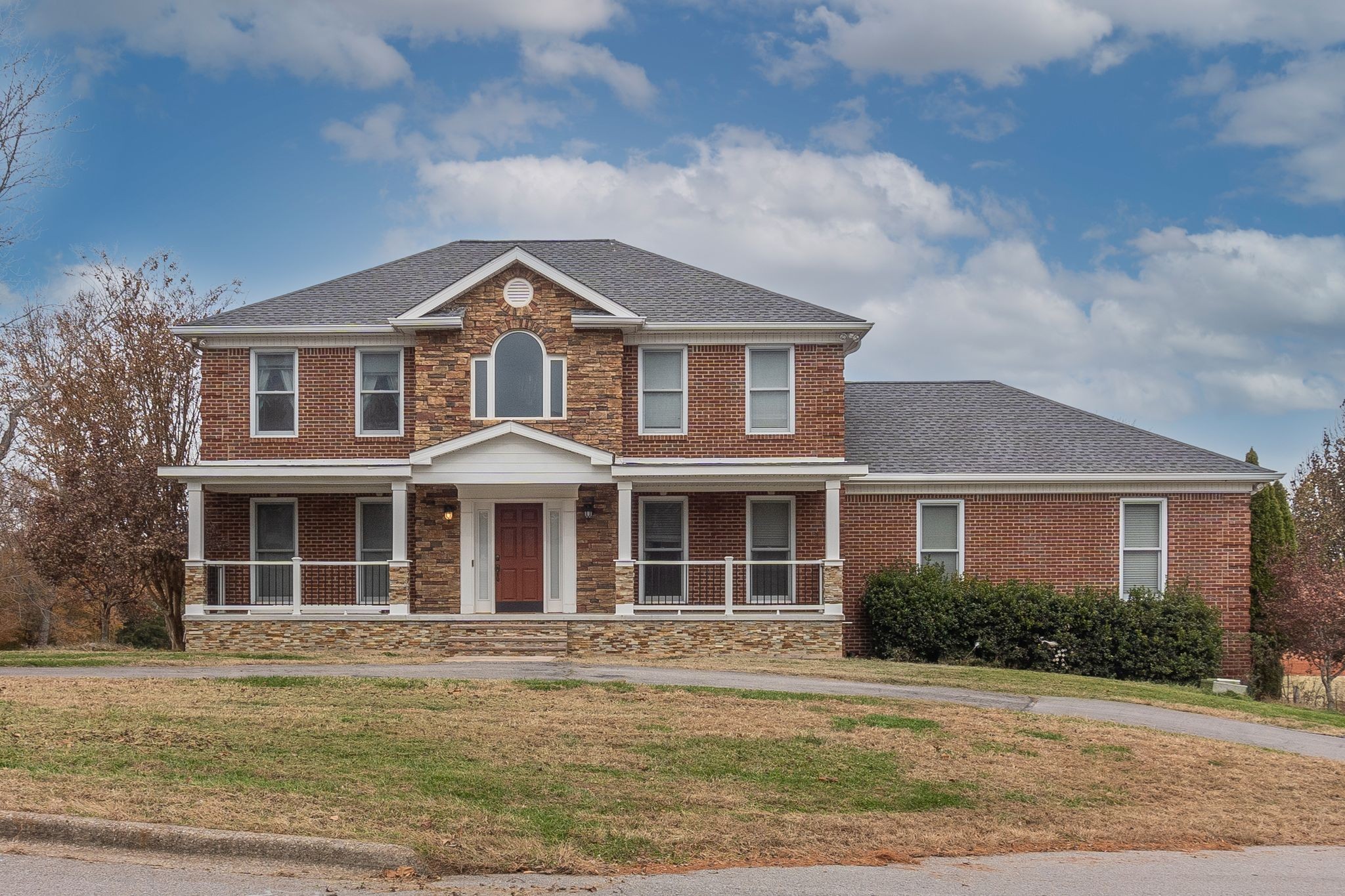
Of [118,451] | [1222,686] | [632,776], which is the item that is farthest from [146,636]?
[1222,686]

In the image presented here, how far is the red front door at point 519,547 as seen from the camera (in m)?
23.3

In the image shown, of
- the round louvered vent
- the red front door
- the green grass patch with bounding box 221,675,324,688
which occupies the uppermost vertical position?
the round louvered vent

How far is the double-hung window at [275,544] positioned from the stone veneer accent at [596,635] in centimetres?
173

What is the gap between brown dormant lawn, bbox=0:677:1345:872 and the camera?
28.6ft

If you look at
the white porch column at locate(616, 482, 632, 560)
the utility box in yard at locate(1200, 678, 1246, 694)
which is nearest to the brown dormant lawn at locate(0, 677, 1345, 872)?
the white porch column at locate(616, 482, 632, 560)

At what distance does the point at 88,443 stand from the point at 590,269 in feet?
37.2

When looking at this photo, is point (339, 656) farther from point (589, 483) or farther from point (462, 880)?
point (462, 880)

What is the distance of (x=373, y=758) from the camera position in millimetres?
10578

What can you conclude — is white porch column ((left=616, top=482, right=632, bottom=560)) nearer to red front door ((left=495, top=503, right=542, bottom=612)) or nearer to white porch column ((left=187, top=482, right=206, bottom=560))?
red front door ((left=495, top=503, right=542, bottom=612))

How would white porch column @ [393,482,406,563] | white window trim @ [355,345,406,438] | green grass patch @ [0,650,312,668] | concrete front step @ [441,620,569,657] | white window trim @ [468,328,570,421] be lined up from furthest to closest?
white window trim @ [355,345,406,438]
white window trim @ [468,328,570,421]
white porch column @ [393,482,406,563]
concrete front step @ [441,620,569,657]
green grass patch @ [0,650,312,668]

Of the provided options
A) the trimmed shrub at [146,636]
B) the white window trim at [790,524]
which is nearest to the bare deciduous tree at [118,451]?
the trimmed shrub at [146,636]

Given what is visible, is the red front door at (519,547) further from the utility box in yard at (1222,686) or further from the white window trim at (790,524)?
the utility box in yard at (1222,686)

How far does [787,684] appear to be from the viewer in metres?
16.6

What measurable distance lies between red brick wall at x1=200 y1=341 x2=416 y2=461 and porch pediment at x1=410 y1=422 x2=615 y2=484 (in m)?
1.73
